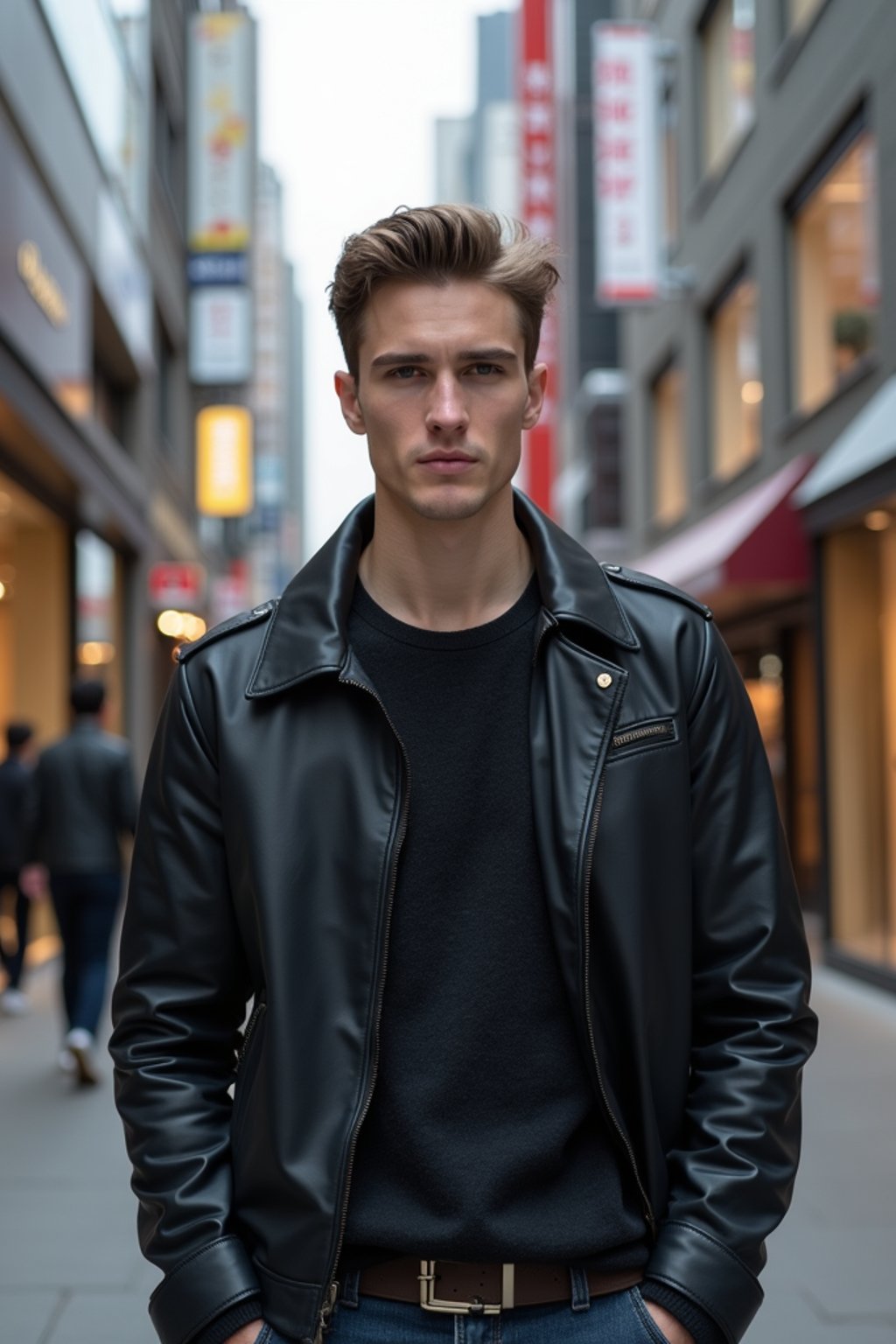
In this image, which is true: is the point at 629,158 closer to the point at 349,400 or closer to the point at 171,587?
the point at 171,587

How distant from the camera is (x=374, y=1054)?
6.27 feet

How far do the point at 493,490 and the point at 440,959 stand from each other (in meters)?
0.63

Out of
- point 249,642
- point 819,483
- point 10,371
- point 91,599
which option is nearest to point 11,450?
point 10,371

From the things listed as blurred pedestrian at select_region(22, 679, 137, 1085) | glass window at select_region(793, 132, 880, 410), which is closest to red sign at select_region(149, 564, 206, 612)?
glass window at select_region(793, 132, 880, 410)

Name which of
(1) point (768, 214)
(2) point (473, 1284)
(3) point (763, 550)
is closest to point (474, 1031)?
(2) point (473, 1284)

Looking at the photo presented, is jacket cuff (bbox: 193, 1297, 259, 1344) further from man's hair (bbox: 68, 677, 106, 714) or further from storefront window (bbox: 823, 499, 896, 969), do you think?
storefront window (bbox: 823, 499, 896, 969)

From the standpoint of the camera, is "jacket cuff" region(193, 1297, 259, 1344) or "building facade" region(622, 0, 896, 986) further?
"building facade" region(622, 0, 896, 986)

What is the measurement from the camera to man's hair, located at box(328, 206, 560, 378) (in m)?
1.99

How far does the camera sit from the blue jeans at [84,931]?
8016 millimetres

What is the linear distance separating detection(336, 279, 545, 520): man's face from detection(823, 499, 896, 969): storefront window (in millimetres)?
9233

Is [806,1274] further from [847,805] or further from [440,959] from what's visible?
[847,805]

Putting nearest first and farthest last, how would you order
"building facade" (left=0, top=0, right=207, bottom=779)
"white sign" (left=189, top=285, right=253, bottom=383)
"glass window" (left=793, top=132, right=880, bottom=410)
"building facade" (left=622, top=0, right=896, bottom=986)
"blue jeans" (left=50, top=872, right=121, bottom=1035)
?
"blue jeans" (left=50, top=872, right=121, bottom=1035)
"building facade" (left=0, top=0, right=207, bottom=779)
"building facade" (left=622, top=0, right=896, bottom=986)
"glass window" (left=793, top=132, right=880, bottom=410)
"white sign" (left=189, top=285, right=253, bottom=383)

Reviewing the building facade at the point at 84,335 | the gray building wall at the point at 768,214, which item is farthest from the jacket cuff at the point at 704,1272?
the gray building wall at the point at 768,214

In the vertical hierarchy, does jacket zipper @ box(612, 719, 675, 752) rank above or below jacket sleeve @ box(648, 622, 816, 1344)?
above
